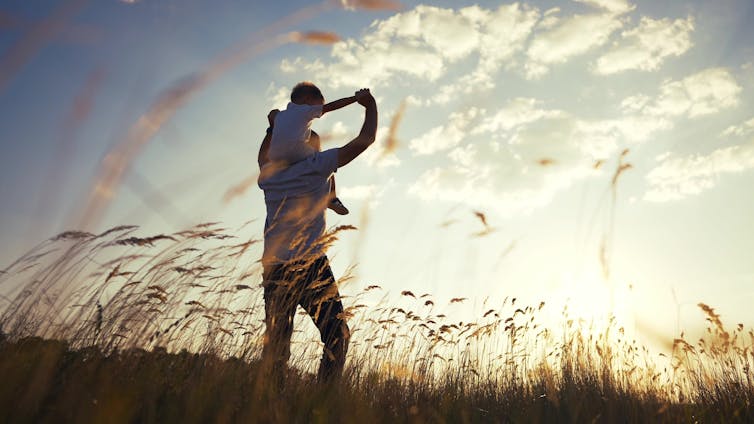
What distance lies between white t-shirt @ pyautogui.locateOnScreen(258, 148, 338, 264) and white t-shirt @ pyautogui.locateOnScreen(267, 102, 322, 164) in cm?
7

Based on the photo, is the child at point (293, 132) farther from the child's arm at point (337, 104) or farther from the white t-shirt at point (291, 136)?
the child's arm at point (337, 104)

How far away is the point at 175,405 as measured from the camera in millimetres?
2082

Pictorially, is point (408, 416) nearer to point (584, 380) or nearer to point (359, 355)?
point (359, 355)

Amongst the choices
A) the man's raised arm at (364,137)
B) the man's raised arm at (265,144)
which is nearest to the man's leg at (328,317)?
the man's raised arm at (364,137)

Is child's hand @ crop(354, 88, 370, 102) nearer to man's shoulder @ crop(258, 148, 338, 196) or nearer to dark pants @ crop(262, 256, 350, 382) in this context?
man's shoulder @ crop(258, 148, 338, 196)

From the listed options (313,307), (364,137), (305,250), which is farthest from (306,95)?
(313,307)

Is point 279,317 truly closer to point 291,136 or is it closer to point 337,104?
point 291,136

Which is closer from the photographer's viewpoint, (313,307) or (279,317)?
(279,317)

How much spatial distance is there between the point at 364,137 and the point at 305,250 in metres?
0.79

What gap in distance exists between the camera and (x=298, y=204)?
313 centimetres

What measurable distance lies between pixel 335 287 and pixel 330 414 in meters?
0.74

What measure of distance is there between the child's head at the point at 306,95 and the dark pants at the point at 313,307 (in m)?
1.00

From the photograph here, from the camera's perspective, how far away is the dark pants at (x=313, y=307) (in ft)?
9.66

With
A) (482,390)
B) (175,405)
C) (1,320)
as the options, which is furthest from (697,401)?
(1,320)
